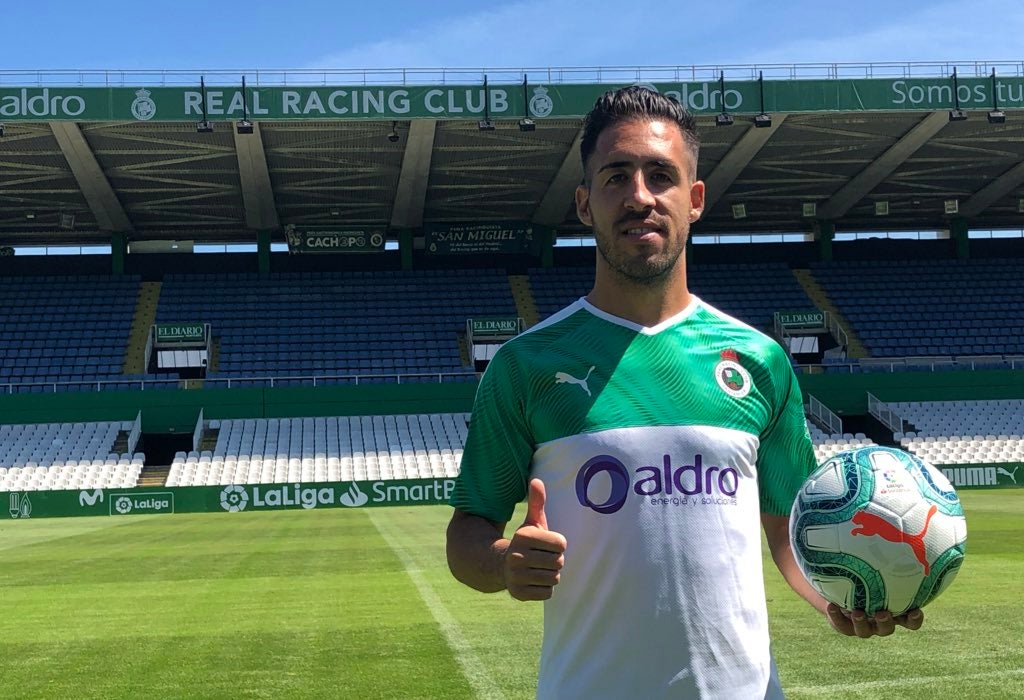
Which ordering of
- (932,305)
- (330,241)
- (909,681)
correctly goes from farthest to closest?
(330,241)
(932,305)
(909,681)

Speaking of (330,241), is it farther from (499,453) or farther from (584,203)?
(499,453)

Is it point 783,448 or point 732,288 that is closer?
point 783,448

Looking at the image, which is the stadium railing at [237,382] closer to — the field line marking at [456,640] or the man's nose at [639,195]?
the field line marking at [456,640]

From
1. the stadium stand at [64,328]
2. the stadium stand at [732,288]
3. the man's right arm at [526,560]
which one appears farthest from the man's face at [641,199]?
the stadium stand at [732,288]

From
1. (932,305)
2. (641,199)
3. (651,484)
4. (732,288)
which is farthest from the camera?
(732,288)

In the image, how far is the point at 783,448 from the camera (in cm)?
297

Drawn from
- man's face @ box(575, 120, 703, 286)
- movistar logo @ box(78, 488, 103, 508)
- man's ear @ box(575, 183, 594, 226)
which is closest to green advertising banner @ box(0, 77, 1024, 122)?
movistar logo @ box(78, 488, 103, 508)

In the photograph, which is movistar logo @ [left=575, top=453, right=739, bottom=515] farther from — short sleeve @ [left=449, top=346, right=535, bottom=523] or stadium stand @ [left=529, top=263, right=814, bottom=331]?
stadium stand @ [left=529, top=263, right=814, bottom=331]

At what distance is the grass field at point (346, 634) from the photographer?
684 centimetres

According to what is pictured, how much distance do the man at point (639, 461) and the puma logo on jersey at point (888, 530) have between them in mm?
180

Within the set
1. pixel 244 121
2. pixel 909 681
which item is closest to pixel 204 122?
pixel 244 121

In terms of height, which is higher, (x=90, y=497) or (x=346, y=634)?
(x=346, y=634)

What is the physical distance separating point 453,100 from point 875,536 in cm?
3017

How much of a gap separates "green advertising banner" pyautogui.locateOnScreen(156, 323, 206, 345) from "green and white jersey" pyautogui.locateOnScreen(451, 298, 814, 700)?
37.7m
